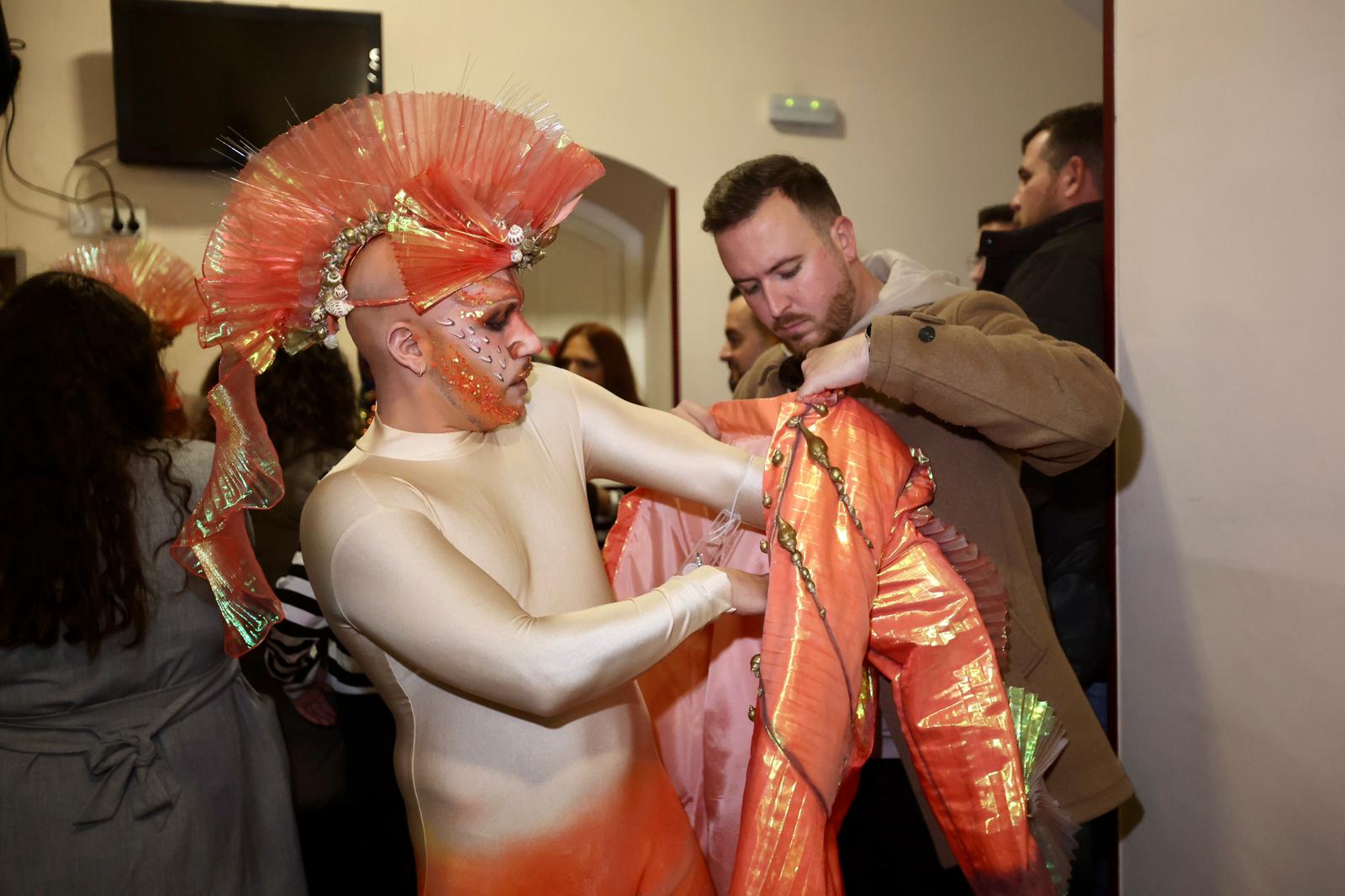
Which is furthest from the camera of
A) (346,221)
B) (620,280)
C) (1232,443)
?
(620,280)

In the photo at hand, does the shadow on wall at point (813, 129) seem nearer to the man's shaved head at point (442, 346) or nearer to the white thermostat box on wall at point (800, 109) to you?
the white thermostat box on wall at point (800, 109)

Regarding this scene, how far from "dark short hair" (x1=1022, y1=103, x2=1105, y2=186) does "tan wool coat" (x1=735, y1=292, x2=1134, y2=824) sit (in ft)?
4.12

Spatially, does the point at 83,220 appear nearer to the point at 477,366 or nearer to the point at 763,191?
the point at 763,191

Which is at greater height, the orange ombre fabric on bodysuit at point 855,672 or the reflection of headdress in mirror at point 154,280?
the reflection of headdress in mirror at point 154,280

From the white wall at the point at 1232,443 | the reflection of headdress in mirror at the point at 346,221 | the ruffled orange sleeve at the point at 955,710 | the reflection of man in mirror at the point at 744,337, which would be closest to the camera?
the reflection of headdress in mirror at the point at 346,221

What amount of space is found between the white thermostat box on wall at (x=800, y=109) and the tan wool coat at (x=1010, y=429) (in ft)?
9.44

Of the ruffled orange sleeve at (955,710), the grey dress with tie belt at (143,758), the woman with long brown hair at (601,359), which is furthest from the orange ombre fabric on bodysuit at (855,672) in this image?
the woman with long brown hair at (601,359)

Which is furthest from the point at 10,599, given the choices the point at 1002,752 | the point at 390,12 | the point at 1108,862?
the point at 390,12

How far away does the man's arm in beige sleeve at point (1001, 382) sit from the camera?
1.54 metres

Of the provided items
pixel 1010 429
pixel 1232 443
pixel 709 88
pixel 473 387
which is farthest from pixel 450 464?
pixel 709 88

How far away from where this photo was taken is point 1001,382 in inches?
61.2

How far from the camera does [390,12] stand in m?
4.13

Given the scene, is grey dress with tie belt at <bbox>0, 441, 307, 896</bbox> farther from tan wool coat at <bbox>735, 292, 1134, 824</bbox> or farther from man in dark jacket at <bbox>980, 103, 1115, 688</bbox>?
man in dark jacket at <bbox>980, 103, 1115, 688</bbox>

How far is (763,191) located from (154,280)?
1739 millimetres
